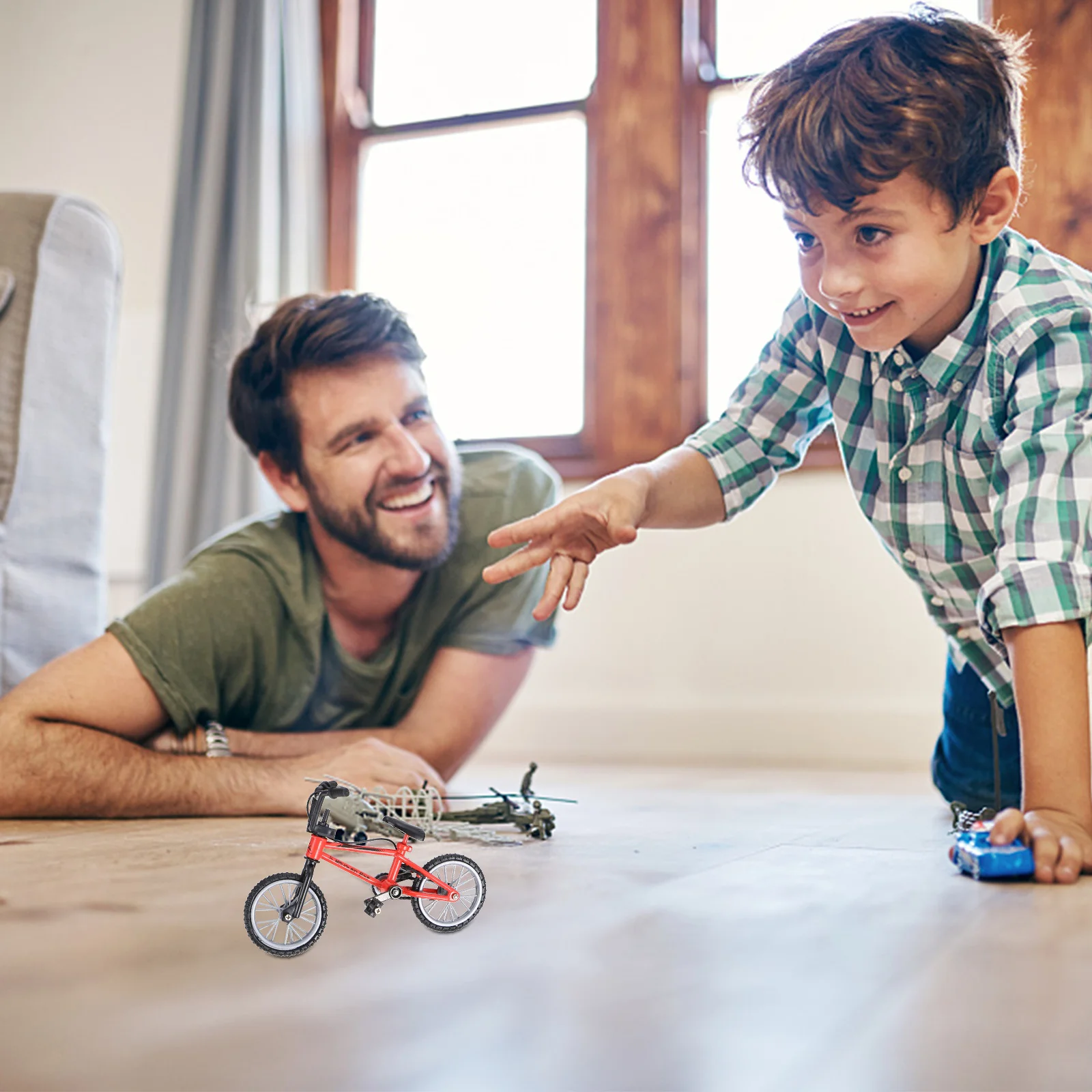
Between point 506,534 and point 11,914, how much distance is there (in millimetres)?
419

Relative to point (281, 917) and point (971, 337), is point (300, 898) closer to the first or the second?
point (281, 917)

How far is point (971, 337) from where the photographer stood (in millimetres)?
927

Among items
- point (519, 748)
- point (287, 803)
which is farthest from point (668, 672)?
point (287, 803)

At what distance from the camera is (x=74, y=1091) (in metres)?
0.32

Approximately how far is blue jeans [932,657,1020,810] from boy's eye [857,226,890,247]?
57cm

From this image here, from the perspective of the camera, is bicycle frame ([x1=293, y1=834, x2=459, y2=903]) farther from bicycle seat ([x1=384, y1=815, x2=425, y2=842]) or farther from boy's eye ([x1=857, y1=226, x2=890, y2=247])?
boy's eye ([x1=857, y1=226, x2=890, y2=247])

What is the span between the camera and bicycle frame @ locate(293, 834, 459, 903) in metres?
0.34

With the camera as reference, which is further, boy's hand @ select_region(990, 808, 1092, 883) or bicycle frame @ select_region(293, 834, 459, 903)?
boy's hand @ select_region(990, 808, 1092, 883)

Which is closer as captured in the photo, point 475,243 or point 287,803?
point 287,803

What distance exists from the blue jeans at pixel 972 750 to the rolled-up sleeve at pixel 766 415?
1.20 ft

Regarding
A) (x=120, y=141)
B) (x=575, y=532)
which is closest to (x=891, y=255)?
(x=575, y=532)

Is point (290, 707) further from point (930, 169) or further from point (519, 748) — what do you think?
point (519, 748)

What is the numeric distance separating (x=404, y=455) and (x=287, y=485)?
16 cm

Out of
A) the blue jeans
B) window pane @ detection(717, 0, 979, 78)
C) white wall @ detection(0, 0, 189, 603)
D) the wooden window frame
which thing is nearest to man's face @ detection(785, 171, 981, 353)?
the blue jeans
